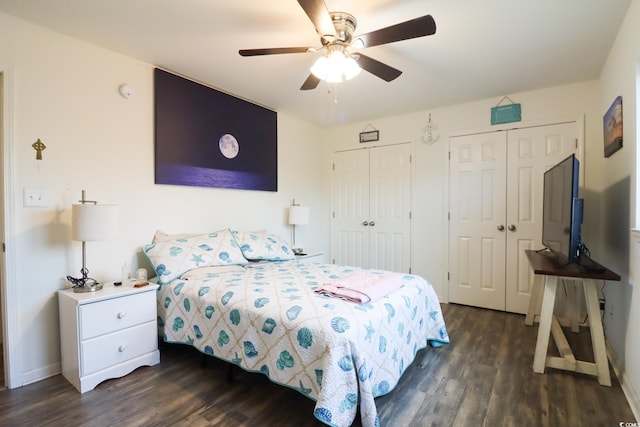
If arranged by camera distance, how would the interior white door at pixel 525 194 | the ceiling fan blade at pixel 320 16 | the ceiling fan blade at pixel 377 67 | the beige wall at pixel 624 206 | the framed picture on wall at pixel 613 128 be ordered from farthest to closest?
the interior white door at pixel 525 194, the framed picture on wall at pixel 613 128, the ceiling fan blade at pixel 377 67, the beige wall at pixel 624 206, the ceiling fan blade at pixel 320 16

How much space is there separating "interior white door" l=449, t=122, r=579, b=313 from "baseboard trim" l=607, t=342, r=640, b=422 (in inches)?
42.7

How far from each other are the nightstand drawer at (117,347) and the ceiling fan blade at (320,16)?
7.44 ft

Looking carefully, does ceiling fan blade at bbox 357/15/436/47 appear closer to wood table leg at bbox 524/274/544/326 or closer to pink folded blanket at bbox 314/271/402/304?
pink folded blanket at bbox 314/271/402/304

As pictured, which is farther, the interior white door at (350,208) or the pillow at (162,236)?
the interior white door at (350,208)

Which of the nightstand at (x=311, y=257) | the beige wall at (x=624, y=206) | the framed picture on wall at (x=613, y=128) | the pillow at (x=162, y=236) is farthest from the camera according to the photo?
the nightstand at (x=311, y=257)

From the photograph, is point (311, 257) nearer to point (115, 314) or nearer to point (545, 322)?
point (115, 314)

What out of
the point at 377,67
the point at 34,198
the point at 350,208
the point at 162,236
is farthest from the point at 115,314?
the point at 350,208

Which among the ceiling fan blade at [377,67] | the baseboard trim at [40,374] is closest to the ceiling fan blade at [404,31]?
the ceiling fan blade at [377,67]

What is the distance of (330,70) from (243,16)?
2.14 feet

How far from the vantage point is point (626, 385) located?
192 centimetres

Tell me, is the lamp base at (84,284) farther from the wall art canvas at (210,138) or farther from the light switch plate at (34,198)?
the wall art canvas at (210,138)

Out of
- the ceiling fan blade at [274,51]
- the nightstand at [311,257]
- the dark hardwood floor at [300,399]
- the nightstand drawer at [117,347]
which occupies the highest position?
the ceiling fan blade at [274,51]

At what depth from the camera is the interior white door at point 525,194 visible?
10.5ft

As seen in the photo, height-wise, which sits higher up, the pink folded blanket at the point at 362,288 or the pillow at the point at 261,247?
the pillow at the point at 261,247
